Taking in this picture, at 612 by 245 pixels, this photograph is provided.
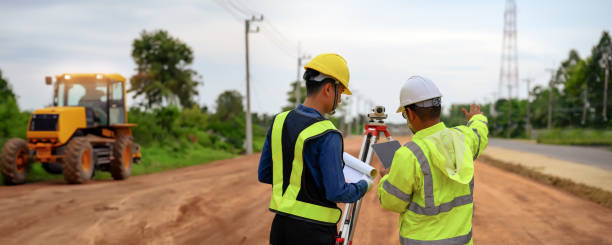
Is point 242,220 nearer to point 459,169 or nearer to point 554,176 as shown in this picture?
point 459,169

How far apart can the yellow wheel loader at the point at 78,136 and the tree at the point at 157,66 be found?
33.8 m

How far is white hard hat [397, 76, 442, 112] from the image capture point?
9.04 ft

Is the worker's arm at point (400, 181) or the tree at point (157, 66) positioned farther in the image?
the tree at point (157, 66)

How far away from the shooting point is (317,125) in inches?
99.2

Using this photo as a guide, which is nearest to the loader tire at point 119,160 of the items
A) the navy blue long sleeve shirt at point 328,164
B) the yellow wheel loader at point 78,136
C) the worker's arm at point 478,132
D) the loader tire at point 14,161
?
the yellow wheel loader at point 78,136

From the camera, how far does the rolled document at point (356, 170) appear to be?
2.75m

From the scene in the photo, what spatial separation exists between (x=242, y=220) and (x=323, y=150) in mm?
5433

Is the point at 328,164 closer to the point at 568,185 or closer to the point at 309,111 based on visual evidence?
the point at 309,111

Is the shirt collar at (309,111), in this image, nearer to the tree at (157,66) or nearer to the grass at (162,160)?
the grass at (162,160)

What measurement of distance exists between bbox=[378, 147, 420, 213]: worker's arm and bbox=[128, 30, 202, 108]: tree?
151 feet

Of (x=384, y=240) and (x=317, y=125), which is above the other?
(x=317, y=125)

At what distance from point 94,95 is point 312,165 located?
12397mm

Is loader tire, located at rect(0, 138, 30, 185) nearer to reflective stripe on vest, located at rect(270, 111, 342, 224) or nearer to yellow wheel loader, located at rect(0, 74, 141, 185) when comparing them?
yellow wheel loader, located at rect(0, 74, 141, 185)

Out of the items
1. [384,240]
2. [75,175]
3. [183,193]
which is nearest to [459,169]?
[384,240]
